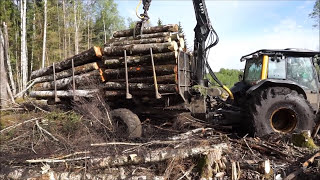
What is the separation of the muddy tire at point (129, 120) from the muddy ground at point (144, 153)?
0.50ft

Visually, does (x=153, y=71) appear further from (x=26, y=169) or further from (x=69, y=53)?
(x=69, y=53)

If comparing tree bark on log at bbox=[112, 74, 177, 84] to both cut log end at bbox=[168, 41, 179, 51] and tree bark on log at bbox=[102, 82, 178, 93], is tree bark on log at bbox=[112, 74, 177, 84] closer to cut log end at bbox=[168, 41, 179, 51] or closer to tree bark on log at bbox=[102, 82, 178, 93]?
tree bark on log at bbox=[102, 82, 178, 93]

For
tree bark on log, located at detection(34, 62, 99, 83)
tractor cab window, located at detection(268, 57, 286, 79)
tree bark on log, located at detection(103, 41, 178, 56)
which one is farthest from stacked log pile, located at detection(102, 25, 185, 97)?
tractor cab window, located at detection(268, 57, 286, 79)

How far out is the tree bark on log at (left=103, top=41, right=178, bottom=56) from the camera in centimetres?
596

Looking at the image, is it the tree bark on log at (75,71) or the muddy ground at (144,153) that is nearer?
the muddy ground at (144,153)

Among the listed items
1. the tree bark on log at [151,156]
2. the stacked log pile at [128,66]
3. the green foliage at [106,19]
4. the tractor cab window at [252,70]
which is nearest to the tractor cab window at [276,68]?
the tractor cab window at [252,70]

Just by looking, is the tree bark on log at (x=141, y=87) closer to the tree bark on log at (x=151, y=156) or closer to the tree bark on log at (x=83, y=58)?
the tree bark on log at (x=83, y=58)

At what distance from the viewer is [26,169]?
15.4ft

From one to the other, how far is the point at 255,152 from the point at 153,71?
2722 millimetres

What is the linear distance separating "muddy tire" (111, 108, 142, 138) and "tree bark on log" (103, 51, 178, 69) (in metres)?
1.15

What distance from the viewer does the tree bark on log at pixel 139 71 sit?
5.98 meters

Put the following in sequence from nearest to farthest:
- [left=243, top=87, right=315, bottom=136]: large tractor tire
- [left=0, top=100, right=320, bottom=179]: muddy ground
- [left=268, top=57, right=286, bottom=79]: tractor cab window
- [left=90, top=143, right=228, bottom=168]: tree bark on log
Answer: [left=0, top=100, right=320, bottom=179]: muddy ground → [left=90, top=143, right=228, bottom=168]: tree bark on log → [left=243, top=87, right=315, bottom=136]: large tractor tire → [left=268, top=57, right=286, bottom=79]: tractor cab window

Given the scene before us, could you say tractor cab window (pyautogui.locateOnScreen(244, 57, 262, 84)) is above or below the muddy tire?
above

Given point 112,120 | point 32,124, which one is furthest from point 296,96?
point 32,124
